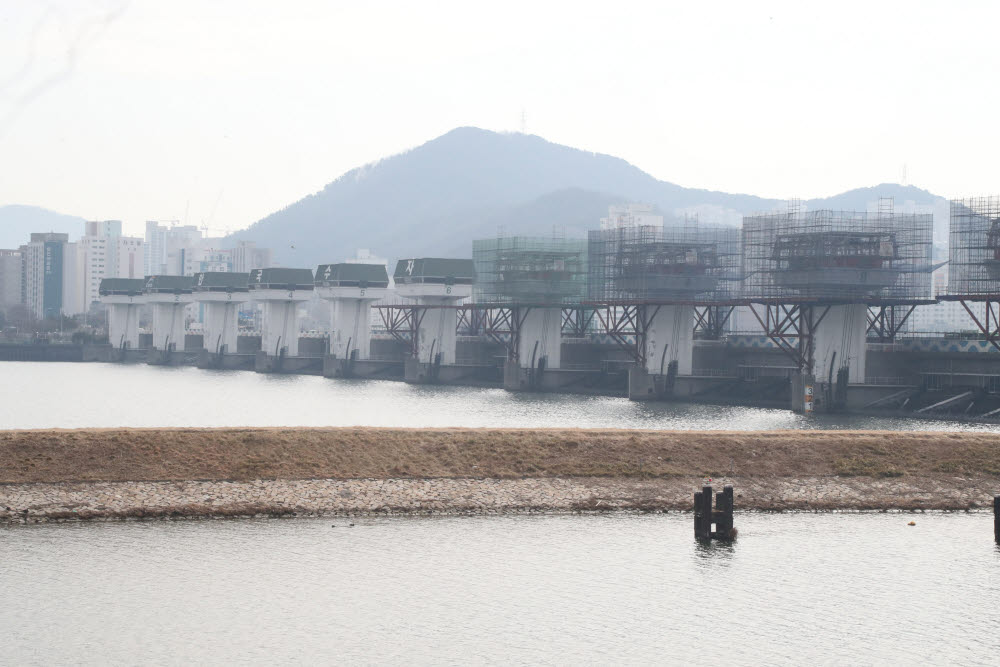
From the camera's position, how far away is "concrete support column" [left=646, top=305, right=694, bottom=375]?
14762cm

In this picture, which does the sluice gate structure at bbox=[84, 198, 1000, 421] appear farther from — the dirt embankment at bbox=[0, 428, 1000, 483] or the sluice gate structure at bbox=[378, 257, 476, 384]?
the dirt embankment at bbox=[0, 428, 1000, 483]

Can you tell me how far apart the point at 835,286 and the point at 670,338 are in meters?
24.8

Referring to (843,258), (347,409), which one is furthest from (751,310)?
(347,409)

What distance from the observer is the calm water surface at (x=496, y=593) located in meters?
36.0

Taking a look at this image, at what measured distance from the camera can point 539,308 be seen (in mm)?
171125

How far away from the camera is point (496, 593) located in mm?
42156

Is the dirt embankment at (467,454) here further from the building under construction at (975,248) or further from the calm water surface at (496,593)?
the building under construction at (975,248)

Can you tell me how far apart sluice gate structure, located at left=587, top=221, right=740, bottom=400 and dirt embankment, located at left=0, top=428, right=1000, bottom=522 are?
259 feet

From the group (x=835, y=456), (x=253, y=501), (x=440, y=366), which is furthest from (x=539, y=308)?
(x=253, y=501)

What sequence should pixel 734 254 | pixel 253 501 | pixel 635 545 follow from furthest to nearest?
pixel 734 254
pixel 253 501
pixel 635 545

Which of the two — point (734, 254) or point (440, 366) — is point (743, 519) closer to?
point (734, 254)

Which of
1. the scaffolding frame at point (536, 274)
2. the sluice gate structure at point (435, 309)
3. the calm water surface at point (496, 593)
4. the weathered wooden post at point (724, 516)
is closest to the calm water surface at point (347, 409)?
the sluice gate structure at point (435, 309)

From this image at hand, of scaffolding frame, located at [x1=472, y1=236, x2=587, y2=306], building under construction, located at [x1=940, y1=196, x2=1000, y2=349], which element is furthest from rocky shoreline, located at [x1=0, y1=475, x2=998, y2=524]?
scaffolding frame, located at [x1=472, y1=236, x2=587, y2=306]

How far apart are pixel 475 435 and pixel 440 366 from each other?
12753cm
